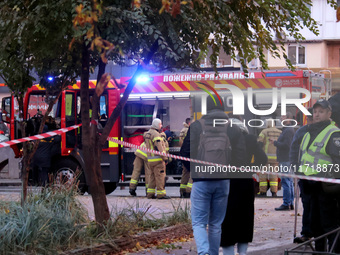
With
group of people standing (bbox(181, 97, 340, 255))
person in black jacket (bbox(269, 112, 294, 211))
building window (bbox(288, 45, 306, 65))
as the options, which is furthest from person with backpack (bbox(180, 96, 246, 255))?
building window (bbox(288, 45, 306, 65))

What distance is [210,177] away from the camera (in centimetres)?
689

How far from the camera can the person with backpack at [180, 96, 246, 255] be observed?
6938 mm

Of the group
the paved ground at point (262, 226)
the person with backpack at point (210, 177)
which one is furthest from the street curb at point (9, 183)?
the person with backpack at point (210, 177)

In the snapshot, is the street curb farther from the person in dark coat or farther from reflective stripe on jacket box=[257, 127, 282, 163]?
the person in dark coat

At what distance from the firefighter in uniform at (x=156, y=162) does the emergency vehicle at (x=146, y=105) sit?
1.36 metres

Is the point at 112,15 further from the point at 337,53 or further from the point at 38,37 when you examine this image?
the point at 337,53

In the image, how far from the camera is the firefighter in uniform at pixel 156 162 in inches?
591

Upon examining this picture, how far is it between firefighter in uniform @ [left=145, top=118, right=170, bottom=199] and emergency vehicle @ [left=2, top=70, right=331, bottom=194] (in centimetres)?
136

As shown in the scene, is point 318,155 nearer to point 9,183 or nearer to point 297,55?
point 9,183

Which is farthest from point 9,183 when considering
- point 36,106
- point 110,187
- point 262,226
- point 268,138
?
point 262,226

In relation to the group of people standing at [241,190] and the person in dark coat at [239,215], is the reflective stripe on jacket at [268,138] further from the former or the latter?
the person in dark coat at [239,215]

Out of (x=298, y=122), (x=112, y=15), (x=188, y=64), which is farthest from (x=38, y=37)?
(x=298, y=122)

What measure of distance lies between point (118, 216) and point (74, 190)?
81 cm

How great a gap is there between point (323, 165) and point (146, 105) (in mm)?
10600
